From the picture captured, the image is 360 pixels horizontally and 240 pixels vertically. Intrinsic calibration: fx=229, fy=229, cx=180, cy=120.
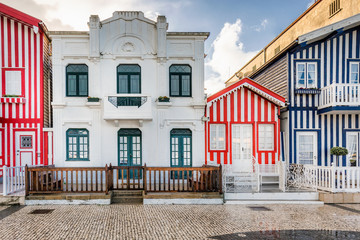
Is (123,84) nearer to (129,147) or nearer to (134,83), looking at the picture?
(134,83)

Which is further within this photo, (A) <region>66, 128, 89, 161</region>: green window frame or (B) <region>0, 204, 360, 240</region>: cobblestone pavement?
(A) <region>66, 128, 89, 161</region>: green window frame

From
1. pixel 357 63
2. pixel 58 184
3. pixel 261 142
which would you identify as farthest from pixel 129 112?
pixel 357 63

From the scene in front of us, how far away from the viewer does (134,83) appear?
11.2 metres

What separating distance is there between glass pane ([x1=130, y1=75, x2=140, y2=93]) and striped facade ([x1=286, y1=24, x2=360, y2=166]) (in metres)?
7.68

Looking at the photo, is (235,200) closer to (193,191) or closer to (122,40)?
(193,191)

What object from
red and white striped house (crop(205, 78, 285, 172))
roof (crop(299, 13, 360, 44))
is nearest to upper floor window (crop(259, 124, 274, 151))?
red and white striped house (crop(205, 78, 285, 172))

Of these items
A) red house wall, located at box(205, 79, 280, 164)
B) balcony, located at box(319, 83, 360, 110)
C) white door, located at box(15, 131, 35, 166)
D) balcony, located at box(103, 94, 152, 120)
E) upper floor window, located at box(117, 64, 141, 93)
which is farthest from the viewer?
red house wall, located at box(205, 79, 280, 164)

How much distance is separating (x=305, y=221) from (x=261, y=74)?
10239mm

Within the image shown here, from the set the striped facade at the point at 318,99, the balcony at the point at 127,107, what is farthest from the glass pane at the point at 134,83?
the striped facade at the point at 318,99

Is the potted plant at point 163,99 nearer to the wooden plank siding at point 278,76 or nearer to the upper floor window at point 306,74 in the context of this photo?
the wooden plank siding at point 278,76

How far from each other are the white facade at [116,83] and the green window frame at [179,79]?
22 centimetres

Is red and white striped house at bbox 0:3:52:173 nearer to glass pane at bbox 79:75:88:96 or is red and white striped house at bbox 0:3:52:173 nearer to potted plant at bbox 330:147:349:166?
glass pane at bbox 79:75:88:96

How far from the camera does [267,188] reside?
10.0 m

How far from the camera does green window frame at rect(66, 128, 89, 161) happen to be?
11.0 metres
